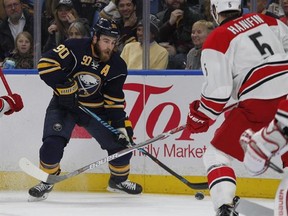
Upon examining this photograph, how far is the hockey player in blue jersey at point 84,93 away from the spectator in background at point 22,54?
0.62 m

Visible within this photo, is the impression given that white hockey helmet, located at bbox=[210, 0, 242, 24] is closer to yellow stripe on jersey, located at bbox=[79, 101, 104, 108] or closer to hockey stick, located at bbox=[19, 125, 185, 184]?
hockey stick, located at bbox=[19, 125, 185, 184]

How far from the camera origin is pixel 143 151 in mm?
5645

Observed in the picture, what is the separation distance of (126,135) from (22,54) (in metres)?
1.04

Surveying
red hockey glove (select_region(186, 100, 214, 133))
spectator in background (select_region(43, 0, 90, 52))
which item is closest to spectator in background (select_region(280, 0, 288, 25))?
spectator in background (select_region(43, 0, 90, 52))

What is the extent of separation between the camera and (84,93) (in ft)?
18.2

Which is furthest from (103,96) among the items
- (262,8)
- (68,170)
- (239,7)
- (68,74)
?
(239,7)

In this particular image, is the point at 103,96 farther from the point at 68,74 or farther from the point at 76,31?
the point at 76,31

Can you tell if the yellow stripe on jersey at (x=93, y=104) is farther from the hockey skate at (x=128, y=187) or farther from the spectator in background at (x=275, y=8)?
the spectator in background at (x=275, y=8)

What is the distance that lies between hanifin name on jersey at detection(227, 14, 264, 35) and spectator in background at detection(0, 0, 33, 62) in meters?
2.52

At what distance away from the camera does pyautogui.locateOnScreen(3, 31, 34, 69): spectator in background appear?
20.2 feet

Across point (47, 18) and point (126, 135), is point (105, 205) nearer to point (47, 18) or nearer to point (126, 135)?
point (126, 135)

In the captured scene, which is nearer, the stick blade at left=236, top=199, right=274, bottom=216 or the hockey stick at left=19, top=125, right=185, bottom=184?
the stick blade at left=236, top=199, right=274, bottom=216

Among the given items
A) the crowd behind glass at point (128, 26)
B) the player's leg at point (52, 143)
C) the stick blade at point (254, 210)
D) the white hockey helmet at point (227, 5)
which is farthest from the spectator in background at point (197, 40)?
the stick blade at point (254, 210)

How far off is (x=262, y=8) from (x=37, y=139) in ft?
5.26
